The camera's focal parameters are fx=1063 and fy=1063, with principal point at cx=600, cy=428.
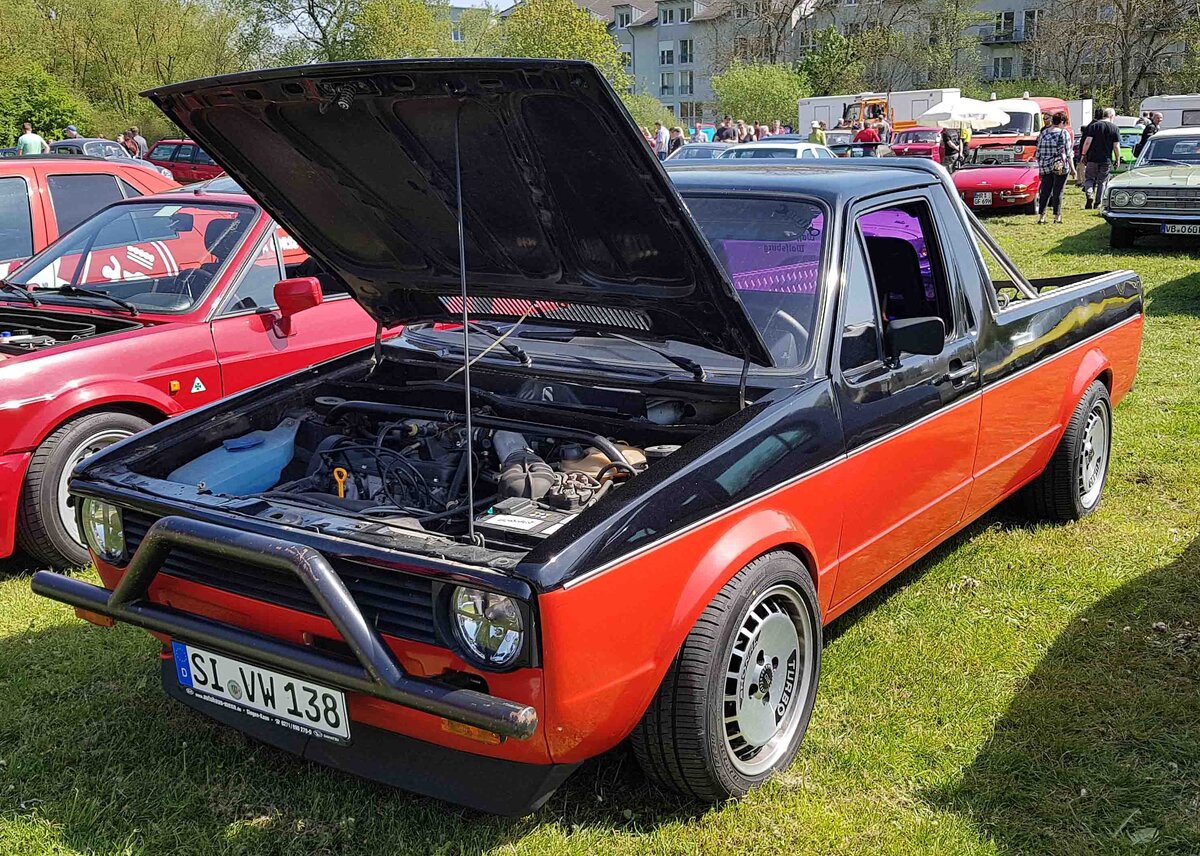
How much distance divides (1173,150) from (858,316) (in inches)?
547

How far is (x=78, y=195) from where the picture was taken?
7395 millimetres

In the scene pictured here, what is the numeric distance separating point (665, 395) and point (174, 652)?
5.51ft

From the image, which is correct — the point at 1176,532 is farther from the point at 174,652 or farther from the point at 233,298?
the point at 233,298

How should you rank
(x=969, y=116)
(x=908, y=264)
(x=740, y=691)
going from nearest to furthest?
(x=740, y=691), (x=908, y=264), (x=969, y=116)

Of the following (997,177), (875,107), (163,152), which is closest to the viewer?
(997,177)

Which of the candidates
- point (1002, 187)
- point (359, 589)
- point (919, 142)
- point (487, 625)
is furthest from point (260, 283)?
point (919, 142)

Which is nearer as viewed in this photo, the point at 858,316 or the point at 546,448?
the point at 546,448

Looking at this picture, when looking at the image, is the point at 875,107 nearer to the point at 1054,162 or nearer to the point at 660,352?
the point at 1054,162

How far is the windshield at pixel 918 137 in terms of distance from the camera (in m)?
25.5

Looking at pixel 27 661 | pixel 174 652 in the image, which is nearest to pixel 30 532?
pixel 27 661

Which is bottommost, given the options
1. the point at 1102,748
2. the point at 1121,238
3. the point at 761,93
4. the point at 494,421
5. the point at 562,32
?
Answer: the point at 1102,748

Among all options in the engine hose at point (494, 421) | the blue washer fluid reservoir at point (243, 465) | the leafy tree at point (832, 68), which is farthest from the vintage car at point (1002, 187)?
the leafy tree at point (832, 68)

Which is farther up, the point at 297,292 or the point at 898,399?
the point at 297,292

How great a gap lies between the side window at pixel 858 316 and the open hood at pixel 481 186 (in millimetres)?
421
